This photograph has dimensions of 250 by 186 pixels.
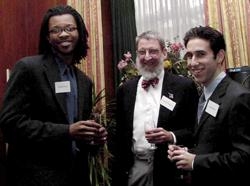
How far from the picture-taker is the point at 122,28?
5.06m

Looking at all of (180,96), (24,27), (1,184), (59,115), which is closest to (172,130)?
(180,96)

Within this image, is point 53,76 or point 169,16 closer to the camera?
point 53,76

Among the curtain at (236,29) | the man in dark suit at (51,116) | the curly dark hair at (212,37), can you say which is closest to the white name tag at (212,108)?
the curly dark hair at (212,37)

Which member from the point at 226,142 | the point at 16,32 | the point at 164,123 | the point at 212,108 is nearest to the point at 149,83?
the point at 164,123

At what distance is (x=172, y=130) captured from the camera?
8.43 feet

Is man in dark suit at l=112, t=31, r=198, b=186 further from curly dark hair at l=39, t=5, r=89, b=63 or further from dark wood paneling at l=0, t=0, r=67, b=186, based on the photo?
dark wood paneling at l=0, t=0, r=67, b=186

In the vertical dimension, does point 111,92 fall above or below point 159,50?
below

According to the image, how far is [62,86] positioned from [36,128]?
0.32 m

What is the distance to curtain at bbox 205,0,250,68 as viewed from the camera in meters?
4.13

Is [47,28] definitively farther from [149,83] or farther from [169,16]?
[169,16]

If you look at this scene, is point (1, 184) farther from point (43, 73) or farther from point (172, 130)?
point (172, 130)

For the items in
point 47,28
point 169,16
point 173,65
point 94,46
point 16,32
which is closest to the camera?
point 47,28

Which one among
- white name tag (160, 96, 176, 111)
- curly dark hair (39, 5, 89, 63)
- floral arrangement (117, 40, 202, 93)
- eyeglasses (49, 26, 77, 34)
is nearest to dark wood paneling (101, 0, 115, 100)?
floral arrangement (117, 40, 202, 93)

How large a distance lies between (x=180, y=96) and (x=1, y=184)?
141 cm
